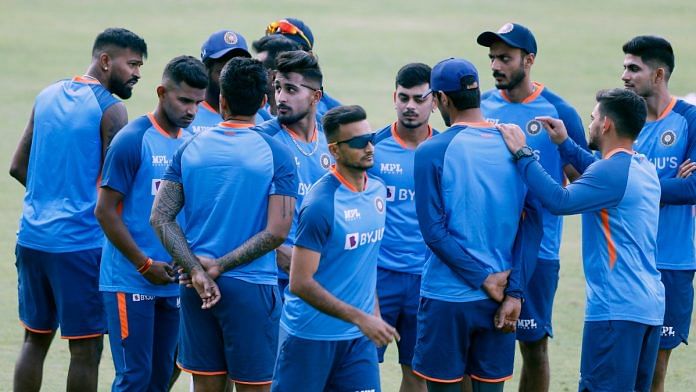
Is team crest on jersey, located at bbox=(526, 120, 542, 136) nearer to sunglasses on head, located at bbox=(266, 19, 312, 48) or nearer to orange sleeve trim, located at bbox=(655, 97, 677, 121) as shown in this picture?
orange sleeve trim, located at bbox=(655, 97, 677, 121)

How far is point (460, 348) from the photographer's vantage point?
6.79 meters

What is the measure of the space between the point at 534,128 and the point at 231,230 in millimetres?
2351

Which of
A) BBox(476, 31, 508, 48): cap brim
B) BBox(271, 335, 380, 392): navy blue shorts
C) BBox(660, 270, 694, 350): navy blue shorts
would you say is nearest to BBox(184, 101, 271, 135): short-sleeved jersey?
BBox(476, 31, 508, 48): cap brim

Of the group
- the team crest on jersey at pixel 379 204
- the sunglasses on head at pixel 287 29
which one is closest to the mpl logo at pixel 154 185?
the team crest on jersey at pixel 379 204

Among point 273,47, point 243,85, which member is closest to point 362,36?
point 273,47

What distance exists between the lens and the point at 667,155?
8.01 meters

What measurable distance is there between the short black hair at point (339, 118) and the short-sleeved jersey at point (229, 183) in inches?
14.2

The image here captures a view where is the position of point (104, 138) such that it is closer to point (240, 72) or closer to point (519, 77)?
point (240, 72)

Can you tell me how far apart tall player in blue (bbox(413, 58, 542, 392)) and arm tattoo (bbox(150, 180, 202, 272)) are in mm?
1326

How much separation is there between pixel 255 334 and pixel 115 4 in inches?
919

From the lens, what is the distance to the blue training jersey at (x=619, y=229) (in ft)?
21.9

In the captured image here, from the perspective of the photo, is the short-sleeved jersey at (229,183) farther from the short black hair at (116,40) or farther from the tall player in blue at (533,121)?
the tall player in blue at (533,121)

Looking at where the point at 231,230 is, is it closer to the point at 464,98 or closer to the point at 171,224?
the point at 171,224

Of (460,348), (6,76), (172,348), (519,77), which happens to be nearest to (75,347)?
(172,348)
